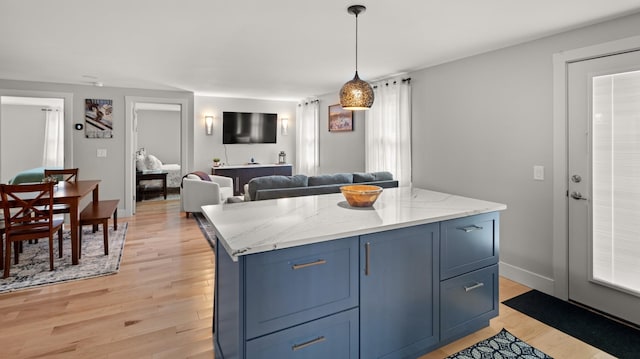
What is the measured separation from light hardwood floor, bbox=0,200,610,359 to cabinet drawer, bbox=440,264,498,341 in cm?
13

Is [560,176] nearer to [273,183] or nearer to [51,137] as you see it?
[273,183]

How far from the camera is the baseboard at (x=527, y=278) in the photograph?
2.96m

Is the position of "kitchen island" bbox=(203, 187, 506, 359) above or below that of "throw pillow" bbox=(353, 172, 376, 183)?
below

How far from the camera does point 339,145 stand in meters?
6.29

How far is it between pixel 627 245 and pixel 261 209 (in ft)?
8.78

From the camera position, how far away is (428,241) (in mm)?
1929

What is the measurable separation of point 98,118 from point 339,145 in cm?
417

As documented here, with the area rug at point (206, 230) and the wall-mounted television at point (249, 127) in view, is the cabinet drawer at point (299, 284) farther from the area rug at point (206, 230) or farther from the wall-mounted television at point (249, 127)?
the wall-mounted television at point (249, 127)

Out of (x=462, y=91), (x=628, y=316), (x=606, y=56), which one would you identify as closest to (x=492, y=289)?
(x=628, y=316)

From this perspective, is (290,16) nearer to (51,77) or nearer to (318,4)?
(318,4)

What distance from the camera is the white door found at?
2.41 meters

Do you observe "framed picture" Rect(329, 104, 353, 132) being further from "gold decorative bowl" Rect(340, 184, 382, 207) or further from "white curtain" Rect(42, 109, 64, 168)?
"white curtain" Rect(42, 109, 64, 168)

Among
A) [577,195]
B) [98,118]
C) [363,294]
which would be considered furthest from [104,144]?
[577,195]

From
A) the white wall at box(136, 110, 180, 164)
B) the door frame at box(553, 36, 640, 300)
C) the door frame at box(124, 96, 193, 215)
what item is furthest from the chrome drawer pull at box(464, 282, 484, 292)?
the white wall at box(136, 110, 180, 164)
